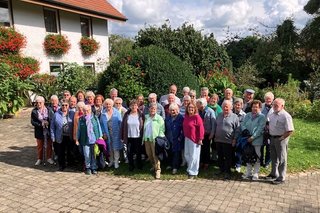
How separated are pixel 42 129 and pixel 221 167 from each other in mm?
4117

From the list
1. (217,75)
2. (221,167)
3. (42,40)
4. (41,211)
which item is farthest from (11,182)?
(42,40)

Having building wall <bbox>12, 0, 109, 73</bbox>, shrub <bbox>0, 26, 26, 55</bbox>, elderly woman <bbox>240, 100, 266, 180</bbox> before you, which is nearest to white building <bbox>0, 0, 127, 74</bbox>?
building wall <bbox>12, 0, 109, 73</bbox>

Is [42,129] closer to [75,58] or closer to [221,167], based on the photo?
[221,167]

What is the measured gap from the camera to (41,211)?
194 inches

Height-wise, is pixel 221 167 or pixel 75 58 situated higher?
pixel 75 58

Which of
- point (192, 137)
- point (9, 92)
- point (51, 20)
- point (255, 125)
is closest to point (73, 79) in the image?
point (9, 92)

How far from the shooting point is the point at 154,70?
9.30m

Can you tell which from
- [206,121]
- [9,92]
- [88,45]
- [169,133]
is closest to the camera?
[206,121]

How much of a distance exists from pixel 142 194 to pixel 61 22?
14667 millimetres

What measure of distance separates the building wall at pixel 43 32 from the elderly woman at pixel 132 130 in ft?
36.5

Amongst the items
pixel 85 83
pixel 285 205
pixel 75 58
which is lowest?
pixel 285 205

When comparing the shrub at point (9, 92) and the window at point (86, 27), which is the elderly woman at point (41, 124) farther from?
the window at point (86, 27)

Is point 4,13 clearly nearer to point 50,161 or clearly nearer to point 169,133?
point 50,161

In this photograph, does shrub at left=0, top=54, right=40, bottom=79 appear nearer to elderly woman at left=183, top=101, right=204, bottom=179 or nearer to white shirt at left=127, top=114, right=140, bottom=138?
white shirt at left=127, top=114, right=140, bottom=138
